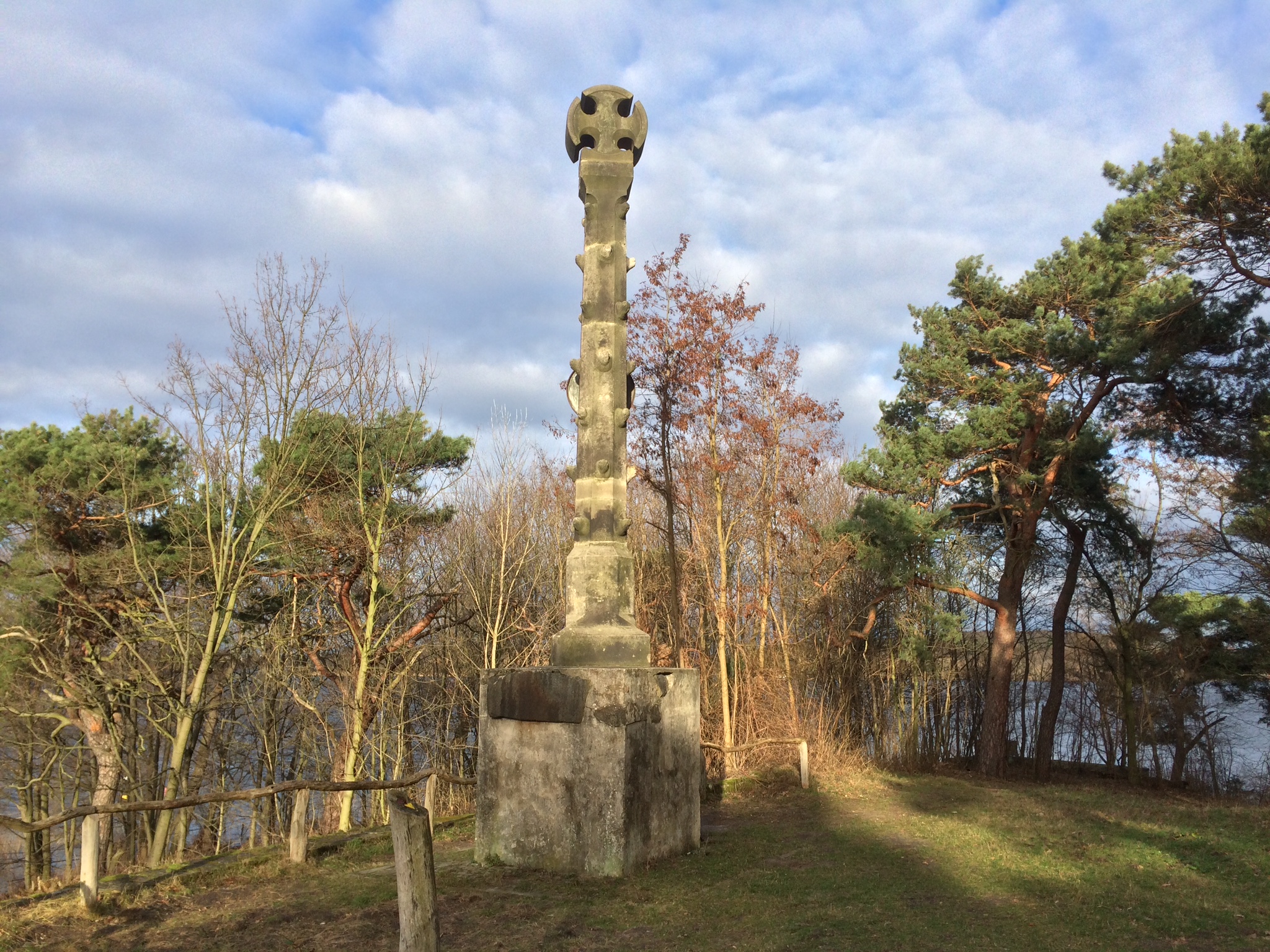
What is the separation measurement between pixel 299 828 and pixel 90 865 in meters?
1.79

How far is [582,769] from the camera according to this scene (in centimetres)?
668

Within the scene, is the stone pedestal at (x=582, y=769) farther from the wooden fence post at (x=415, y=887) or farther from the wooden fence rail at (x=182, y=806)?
the wooden fence post at (x=415, y=887)

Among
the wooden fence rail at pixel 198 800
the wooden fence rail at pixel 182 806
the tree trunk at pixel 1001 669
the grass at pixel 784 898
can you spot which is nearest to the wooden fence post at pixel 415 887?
the wooden fence rail at pixel 182 806

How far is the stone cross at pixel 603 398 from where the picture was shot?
24.1ft

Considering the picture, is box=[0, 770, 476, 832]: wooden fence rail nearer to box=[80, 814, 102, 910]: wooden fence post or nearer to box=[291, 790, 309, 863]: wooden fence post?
box=[80, 814, 102, 910]: wooden fence post

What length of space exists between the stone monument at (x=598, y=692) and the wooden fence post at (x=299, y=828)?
1418 mm

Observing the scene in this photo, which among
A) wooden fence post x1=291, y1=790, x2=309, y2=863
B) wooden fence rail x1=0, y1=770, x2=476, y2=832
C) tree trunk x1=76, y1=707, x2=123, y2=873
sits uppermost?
wooden fence rail x1=0, y1=770, x2=476, y2=832

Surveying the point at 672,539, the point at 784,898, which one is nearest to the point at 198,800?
the point at 784,898

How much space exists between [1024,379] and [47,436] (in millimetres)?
16203

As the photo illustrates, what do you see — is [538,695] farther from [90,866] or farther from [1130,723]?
[1130,723]

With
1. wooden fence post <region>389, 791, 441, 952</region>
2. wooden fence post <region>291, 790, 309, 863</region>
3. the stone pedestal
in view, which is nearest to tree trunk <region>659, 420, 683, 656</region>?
the stone pedestal

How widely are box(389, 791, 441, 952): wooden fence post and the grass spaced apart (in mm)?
1899

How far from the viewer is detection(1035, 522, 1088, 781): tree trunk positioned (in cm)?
1620

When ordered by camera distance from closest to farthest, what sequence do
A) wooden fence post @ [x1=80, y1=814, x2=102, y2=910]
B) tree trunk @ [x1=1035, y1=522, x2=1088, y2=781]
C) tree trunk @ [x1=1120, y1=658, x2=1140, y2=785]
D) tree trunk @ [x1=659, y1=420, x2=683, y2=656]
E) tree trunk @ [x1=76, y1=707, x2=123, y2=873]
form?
wooden fence post @ [x1=80, y1=814, x2=102, y2=910], tree trunk @ [x1=659, y1=420, x2=683, y2=656], tree trunk @ [x1=76, y1=707, x2=123, y2=873], tree trunk @ [x1=1035, y1=522, x2=1088, y2=781], tree trunk @ [x1=1120, y1=658, x2=1140, y2=785]
